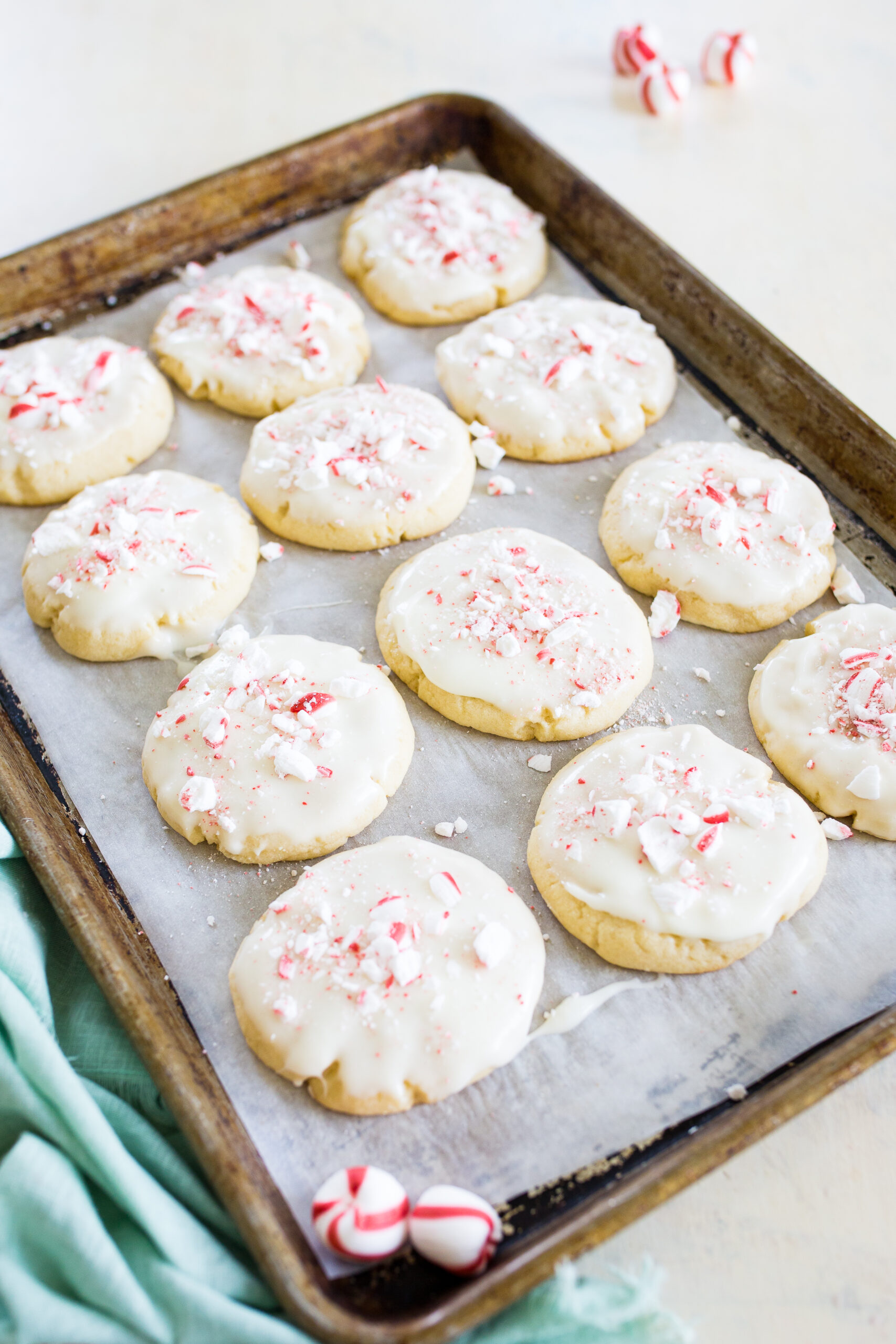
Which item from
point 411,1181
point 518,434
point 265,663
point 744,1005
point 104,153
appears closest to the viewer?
point 411,1181

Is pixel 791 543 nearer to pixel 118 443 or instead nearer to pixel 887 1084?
pixel 887 1084

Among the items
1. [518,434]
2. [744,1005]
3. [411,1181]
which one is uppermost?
[518,434]

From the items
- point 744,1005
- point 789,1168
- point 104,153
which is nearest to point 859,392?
point 744,1005

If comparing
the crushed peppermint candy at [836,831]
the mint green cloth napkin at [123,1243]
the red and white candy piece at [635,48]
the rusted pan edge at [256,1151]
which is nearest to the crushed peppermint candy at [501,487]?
the crushed peppermint candy at [836,831]

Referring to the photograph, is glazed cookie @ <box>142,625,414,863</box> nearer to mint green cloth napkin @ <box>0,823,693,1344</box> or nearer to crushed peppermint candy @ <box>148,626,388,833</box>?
crushed peppermint candy @ <box>148,626,388,833</box>

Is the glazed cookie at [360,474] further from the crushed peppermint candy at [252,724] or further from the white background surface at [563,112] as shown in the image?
the white background surface at [563,112]

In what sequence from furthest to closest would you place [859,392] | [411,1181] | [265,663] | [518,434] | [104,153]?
[104,153], [859,392], [518,434], [265,663], [411,1181]

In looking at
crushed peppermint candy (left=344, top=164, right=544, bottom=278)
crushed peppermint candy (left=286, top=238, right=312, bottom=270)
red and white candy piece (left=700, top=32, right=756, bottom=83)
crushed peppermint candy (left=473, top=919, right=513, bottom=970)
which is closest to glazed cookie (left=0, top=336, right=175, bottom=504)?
crushed peppermint candy (left=286, top=238, right=312, bottom=270)
